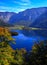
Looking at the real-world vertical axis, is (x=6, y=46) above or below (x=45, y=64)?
above

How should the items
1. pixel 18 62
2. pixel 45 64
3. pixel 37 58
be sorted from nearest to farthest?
1. pixel 45 64
2. pixel 37 58
3. pixel 18 62

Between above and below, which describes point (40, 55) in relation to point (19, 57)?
above

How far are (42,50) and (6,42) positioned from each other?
25.5 feet

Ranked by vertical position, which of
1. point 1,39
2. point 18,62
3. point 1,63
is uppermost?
point 1,39

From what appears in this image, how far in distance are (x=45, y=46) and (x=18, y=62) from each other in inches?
244

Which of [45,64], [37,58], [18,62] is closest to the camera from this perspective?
[45,64]

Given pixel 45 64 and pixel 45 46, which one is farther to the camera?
pixel 45 46

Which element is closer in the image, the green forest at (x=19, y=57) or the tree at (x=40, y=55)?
the green forest at (x=19, y=57)

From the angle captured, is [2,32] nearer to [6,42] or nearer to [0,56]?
[6,42]

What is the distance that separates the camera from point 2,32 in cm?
3538

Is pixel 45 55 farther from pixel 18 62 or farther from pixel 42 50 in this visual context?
pixel 18 62

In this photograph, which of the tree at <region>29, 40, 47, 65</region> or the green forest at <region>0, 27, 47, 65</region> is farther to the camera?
the tree at <region>29, 40, 47, 65</region>

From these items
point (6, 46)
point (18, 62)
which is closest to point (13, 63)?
point (18, 62)

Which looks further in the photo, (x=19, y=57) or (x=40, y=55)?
(x=19, y=57)
